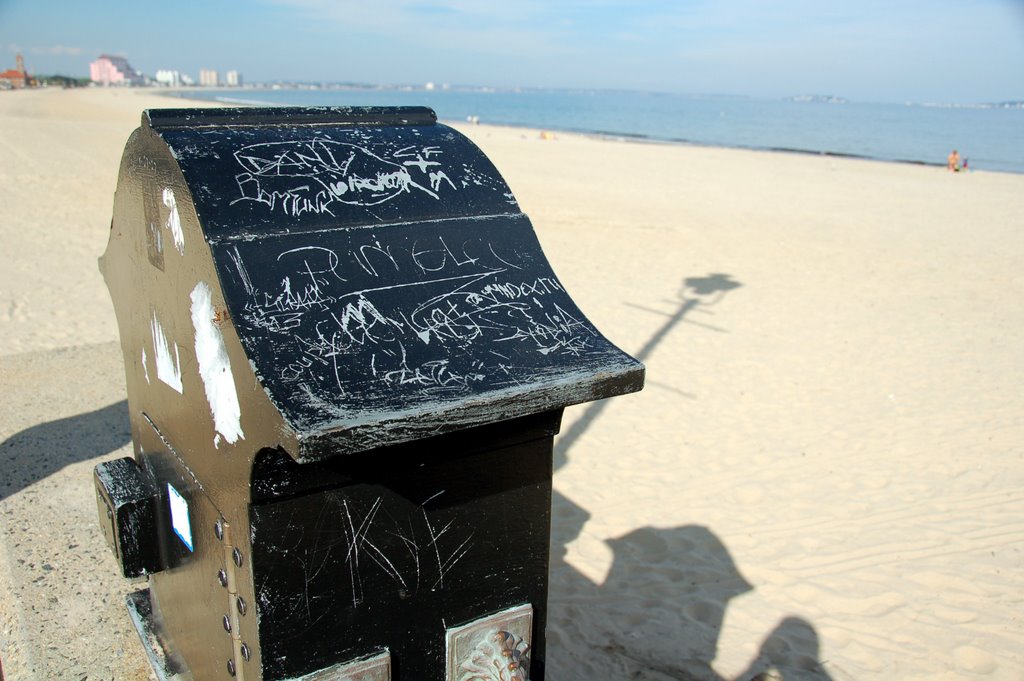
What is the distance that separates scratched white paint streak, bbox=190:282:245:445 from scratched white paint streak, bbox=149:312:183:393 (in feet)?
0.87

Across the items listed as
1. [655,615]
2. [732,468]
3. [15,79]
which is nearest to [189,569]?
[655,615]

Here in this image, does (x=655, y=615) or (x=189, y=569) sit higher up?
(x=189, y=569)

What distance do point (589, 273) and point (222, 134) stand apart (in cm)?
880

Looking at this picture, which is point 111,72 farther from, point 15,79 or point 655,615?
point 655,615

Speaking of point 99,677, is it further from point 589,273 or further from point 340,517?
point 589,273

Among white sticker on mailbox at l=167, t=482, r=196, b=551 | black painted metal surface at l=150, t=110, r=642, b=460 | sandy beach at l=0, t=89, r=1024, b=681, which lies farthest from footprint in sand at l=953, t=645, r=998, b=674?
white sticker on mailbox at l=167, t=482, r=196, b=551

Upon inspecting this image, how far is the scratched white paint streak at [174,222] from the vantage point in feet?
6.48

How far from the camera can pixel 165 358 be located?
231 centimetres

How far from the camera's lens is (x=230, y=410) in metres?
1.83

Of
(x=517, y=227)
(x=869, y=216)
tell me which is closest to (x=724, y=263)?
(x=869, y=216)

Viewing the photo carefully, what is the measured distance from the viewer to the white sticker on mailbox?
2334 millimetres

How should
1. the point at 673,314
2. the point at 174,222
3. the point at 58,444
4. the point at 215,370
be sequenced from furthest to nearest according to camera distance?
the point at 673,314
the point at 58,444
the point at 174,222
the point at 215,370

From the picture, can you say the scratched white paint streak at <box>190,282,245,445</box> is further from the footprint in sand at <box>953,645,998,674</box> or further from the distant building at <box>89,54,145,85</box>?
the distant building at <box>89,54,145,85</box>

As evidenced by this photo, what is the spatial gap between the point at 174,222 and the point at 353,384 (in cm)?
71
